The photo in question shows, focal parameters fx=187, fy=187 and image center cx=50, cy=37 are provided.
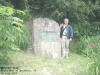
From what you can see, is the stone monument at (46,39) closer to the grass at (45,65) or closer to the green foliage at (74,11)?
the grass at (45,65)

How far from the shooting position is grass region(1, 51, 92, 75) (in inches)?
223

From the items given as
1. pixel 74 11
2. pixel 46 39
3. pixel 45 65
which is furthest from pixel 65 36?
pixel 74 11

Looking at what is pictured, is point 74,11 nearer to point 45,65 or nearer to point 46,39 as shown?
point 46,39

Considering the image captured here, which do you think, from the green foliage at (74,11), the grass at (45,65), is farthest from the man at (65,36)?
the green foliage at (74,11)

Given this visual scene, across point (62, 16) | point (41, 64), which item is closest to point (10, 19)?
point (41, 64)

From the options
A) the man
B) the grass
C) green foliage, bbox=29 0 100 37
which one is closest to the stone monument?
the man

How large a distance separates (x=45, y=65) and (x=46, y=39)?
1.32 metres

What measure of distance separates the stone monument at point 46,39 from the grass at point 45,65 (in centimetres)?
30

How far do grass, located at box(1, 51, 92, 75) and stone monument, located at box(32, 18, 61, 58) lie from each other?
0.97 ft

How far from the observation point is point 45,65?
626cm

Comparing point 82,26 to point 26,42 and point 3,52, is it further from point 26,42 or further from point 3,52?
point 3,52

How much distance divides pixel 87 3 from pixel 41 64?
192 inches

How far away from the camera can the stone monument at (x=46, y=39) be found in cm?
717

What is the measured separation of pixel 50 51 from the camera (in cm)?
718
